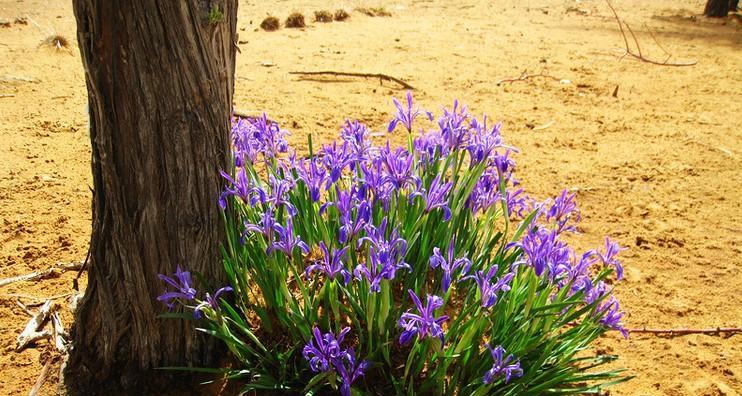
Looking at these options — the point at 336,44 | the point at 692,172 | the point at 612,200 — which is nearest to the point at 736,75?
the point at 692,172

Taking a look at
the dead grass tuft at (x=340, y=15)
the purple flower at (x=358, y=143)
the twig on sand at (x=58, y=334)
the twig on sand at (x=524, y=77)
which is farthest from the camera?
the dead grass tuft at (x=340, y=15)

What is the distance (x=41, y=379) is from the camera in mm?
2365

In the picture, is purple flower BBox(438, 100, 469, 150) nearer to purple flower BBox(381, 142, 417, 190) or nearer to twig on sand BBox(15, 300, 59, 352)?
purple flower BBox(381, 142, 417, 190)

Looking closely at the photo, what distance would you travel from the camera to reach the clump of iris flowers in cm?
195

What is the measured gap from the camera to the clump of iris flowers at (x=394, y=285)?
195 cm

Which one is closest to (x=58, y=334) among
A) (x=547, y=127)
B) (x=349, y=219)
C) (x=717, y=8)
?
(x=349, y=219)

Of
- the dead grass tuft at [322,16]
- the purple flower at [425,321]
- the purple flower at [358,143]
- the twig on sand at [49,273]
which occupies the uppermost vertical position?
the purple flower at [358,143]

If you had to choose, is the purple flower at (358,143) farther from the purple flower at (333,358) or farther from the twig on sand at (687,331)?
the twig on sand at (687,331)

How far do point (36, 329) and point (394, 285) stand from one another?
4.60 feet

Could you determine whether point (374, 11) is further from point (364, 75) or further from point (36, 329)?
point (36, 329)

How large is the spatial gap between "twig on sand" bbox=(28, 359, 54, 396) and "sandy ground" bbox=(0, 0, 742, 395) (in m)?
0.04

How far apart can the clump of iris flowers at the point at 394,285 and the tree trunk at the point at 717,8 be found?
891 cm

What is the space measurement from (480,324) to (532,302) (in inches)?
6.9

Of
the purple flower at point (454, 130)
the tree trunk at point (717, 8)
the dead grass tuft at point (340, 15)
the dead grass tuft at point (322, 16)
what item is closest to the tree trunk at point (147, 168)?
the purple flower at point (454, 130)
